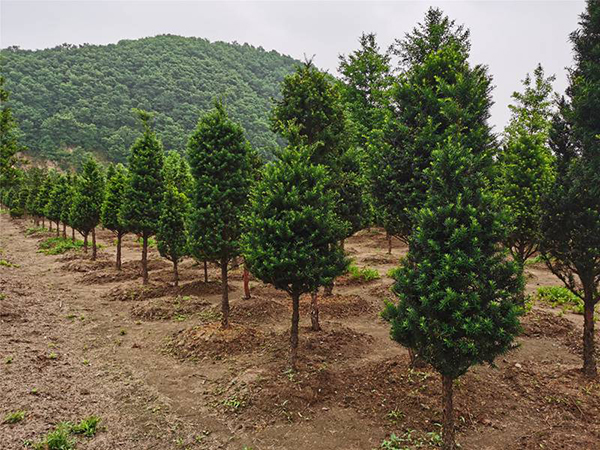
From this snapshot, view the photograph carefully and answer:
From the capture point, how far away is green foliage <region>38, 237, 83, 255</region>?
34562 millimetres

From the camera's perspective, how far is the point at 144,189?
20938mm

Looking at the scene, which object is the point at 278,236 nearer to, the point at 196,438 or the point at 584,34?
the point at 196,438

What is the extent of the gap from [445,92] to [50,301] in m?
20.1

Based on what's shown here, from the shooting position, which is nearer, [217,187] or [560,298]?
[217,187]

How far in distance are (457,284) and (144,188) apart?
18.6 metres

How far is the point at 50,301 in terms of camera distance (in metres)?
18.8

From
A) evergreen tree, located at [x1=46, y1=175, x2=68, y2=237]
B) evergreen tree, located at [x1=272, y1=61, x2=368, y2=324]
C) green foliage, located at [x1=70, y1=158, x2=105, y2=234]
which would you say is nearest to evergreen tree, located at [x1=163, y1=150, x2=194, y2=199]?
evergreen tree, located at [x1=272, y1=61, x2=368, y2=324]

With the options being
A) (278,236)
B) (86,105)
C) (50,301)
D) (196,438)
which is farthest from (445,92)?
(86,105)

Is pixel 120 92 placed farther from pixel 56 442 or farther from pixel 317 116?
pixel 56 442

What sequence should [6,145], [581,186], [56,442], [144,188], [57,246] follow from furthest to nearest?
[57,246] → [6,145] → [144,188] → [581,186] → [56,442]

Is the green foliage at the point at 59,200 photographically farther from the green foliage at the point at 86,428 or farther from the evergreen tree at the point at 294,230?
the evergreen tree at the point at 294,230

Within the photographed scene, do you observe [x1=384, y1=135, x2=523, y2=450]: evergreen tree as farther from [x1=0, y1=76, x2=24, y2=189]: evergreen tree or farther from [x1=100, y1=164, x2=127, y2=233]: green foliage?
[x1=0, y1=76, x2=24, y2=189]: evergreen tree

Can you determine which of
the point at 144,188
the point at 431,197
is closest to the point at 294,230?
the point at 431,197

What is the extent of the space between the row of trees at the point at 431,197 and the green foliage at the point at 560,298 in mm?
4293
